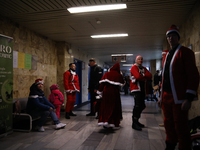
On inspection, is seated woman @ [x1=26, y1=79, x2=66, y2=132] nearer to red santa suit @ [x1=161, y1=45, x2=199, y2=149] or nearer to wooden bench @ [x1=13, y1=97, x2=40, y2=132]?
wooden bench @ [x1=13, y1=97, x2=40, y2=132]

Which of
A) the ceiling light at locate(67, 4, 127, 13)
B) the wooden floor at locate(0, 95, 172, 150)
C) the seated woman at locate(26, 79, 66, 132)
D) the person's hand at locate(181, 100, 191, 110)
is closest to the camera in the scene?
the person's hand at locate(181, 100, 191, 110)

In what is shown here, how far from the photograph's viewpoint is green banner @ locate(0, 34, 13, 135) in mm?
3617

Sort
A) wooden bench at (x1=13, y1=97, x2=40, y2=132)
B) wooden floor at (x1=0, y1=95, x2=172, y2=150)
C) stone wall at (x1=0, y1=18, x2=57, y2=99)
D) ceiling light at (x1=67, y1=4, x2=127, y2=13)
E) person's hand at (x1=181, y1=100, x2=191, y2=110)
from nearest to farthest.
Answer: person's hand at (x1=181, y1=100, x2=191, y2=110)
wooden floor at (x1=0, y1=95, x2=172, y2=150)
ceiling light at (x1=67, y1=4, x2=127, y2=13)
wooden bench at (x1=13, y1=97, x2=40, y2=132)
stone wall at (x1=0, y1=18, x2=57, y2=99)

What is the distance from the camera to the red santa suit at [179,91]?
1.86 meters

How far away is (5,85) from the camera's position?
12.3 feet

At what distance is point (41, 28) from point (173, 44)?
170 inches

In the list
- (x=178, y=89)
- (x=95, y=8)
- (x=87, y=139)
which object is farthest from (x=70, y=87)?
(x=178, y=89)

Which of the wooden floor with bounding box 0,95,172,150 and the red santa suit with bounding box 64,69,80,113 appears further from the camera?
the red santa suit with bounding box 64,69,80,113

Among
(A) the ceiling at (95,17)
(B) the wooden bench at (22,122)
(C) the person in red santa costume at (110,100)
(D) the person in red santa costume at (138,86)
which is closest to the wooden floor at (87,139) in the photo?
(B) the wooden bench at (22,122)

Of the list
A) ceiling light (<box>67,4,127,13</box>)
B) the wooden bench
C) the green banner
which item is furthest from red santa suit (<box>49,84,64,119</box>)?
ceiling light (<box>67,4,127,13</box>)

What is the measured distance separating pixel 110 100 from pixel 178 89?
2.23m

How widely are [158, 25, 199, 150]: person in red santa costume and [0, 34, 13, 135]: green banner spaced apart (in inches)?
125

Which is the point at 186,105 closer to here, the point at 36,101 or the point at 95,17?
the point at 36,101

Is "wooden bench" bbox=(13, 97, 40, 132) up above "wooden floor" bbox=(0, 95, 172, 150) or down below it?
above
